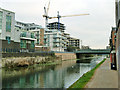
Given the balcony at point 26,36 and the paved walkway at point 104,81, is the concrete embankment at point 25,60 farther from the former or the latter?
the paved walkway at point 104,81

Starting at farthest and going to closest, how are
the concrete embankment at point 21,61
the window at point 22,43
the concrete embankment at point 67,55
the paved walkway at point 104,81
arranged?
the concrete embankment at point 67,55 → the window at point 22,43 → the concrete embankment at point 21,61 → the paved walkway at point 104,81

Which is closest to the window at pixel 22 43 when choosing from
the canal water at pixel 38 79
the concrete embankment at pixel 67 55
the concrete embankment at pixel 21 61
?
the concrete embankment at pixel 21 61

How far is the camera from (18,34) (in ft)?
207

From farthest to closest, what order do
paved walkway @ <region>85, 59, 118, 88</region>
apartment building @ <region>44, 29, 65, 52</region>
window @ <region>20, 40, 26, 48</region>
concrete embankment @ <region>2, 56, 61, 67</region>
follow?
apartment building @ <region>44, 29, 65, 52</region> < window @ <region>20, 40, 26, 48</region> < concrete embankment @ <region>2, 56, 61, 67</region> < paved walkway @ <region>85, 59, 118, 88</region>

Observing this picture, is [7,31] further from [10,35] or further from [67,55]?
[67,55]

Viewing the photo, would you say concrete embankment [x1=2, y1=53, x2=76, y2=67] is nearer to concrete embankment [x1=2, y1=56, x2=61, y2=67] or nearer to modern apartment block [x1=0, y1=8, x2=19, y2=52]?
concrete embankment [x1=2, y1=56, x2=61, y2=67]

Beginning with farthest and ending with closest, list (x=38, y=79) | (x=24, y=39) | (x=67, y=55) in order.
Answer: (x=67, y=55), (x=24, y=39), (x=38, y=79)

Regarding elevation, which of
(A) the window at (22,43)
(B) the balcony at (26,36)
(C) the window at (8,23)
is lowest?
(A) the window at (22,43)

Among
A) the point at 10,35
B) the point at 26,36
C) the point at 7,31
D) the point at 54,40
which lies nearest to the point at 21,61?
the point at 10,35

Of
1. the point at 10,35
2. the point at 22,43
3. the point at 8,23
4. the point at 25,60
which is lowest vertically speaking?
the point at 25,60

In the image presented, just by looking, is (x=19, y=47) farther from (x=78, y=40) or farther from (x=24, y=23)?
(x=78, y=40)

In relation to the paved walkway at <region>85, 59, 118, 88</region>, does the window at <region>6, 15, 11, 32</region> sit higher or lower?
higher

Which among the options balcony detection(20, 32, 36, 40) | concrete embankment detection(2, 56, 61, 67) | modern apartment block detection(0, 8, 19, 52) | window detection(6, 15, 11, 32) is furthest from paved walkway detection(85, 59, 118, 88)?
balcony detection(20, 32, 36, 40)

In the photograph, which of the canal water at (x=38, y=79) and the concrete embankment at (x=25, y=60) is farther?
the concrete embankment at (x=25, y=60)
